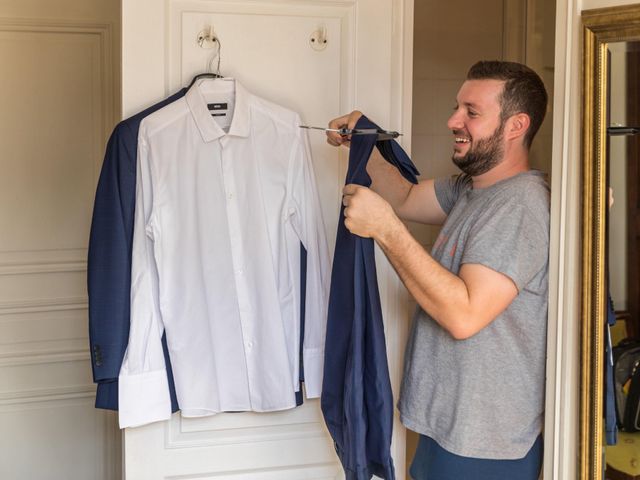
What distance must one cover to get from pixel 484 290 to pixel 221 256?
30.4 inches

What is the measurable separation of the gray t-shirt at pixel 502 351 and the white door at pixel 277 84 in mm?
521

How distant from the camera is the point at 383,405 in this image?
1.92 m

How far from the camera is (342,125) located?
2137 mm

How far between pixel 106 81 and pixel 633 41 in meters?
2.30

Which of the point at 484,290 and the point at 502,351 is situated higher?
the point at 484,290

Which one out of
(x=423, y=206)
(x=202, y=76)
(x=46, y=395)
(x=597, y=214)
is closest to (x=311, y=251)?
(x=423, y=206)

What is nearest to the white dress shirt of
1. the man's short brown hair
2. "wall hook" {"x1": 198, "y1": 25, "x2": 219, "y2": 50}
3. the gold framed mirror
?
"wall hook" {"x1": 198, "y1": 25, "x2": 219, "y2": 50}

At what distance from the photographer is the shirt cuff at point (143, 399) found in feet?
6.82

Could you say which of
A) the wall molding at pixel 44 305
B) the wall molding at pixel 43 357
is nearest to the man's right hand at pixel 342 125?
the wall molding at pixel 44 305

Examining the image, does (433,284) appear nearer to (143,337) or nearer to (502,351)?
(502,351)

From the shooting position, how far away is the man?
173cm

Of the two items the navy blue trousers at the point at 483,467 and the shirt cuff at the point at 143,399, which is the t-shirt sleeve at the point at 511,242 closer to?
the navy blue trousers at the point at 483,467

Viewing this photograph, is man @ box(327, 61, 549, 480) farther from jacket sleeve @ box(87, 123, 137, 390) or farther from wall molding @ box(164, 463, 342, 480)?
jacket sleeve @ box(87, 123, 137, 390)

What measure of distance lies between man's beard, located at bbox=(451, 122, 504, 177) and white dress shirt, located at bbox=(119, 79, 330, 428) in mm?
501
